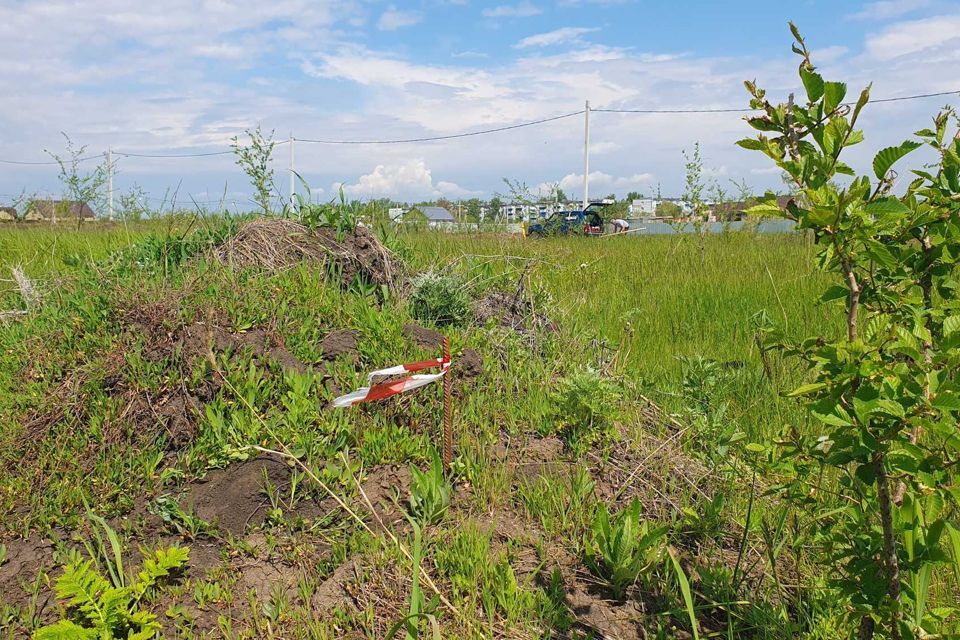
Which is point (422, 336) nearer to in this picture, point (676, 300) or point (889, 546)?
point (889, 546)

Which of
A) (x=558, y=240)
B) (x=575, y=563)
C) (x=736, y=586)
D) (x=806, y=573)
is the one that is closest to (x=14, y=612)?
(x=575, y=563)

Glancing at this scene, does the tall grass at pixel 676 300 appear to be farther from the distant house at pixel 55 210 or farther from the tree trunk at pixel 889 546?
the distant house at pixel 55 210

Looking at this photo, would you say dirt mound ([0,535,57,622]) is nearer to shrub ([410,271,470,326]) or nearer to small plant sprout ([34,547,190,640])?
small plant sprout ([34,547,190,640])

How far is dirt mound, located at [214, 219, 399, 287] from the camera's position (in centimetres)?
414

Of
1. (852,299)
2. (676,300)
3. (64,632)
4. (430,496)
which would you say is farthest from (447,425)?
(676,300)

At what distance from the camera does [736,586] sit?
7.79ft

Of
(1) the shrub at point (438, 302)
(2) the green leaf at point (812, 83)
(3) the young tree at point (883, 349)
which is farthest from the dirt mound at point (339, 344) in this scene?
(2) the green leaf at point (812, 83)

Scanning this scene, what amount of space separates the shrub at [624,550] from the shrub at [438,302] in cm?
194

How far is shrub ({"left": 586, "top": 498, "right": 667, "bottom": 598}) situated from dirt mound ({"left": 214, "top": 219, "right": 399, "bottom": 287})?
2249mm

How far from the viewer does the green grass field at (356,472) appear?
92.7 inches

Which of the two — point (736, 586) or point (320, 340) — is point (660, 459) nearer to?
point (736, 586)

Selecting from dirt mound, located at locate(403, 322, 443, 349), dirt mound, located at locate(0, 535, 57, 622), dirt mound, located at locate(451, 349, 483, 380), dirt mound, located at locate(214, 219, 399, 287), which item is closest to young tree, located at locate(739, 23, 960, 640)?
dirt mound, located at locate(451, 349, 483, 380)

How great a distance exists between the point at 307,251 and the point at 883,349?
331 cm

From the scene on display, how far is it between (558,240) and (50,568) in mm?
6599
